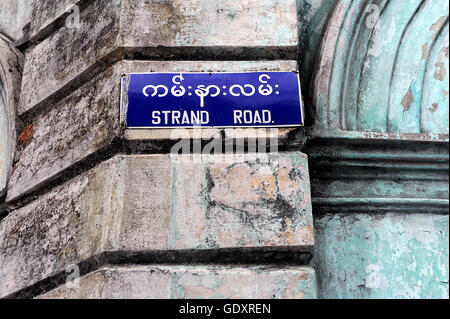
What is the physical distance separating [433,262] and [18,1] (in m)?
2.13

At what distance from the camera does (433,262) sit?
2.13 metres

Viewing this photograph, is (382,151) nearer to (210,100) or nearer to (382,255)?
(382,255)

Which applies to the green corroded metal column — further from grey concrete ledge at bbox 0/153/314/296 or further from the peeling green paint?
grey concrete ledge at bbox 0/153/314/296

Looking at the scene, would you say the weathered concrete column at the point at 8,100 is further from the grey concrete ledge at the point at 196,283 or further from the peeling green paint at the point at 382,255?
the peeling green paint at the point at 382,255

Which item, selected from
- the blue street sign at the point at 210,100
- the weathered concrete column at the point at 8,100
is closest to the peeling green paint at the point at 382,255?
the blue street sign at the point at 210,100

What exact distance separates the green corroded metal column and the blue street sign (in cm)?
21

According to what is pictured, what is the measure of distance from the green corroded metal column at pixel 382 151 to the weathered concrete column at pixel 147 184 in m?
0.24

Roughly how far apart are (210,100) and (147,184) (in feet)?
1.14

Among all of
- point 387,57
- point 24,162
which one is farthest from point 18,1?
point 387,57

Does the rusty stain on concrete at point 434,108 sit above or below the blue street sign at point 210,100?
above

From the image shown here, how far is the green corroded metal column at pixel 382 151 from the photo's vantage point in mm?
2098

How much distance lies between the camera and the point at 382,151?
224cm

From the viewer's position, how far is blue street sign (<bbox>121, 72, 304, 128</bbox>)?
1.99 meters

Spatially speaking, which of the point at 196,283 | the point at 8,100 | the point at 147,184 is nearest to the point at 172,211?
the point at 147,184
